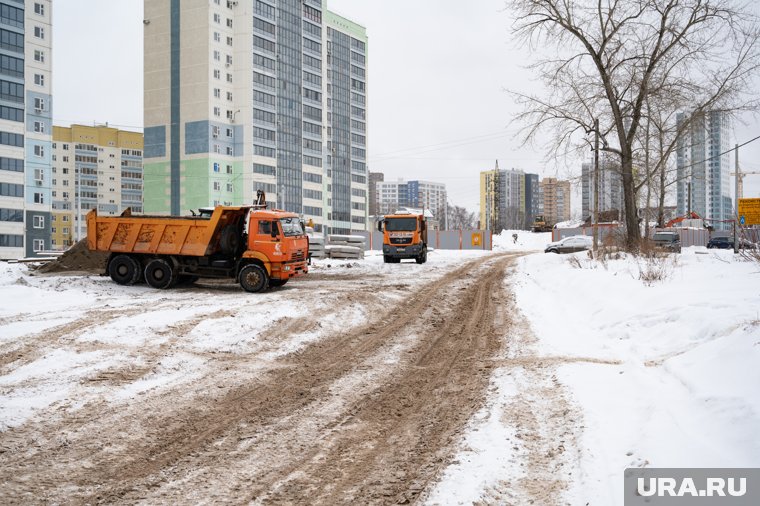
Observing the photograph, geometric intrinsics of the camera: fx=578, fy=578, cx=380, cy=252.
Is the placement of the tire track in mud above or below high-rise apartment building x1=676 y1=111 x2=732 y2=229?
below

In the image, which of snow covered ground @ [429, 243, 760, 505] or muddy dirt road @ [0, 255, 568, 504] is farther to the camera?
muddy dirt road @ [0, 255, 568, 504]

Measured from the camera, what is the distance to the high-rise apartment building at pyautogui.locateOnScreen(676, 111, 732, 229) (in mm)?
29797

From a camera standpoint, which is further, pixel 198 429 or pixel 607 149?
pixel 607 149

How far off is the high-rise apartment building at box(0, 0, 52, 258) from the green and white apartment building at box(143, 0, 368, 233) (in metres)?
19.9

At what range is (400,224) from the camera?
32375mm

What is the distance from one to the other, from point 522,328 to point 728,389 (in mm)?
6423

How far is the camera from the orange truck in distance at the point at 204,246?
18.6m

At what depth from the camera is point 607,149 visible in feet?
88.0

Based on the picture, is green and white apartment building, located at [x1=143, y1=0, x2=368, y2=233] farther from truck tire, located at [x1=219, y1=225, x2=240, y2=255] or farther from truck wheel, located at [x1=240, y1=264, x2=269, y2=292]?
truck wheel, located at [x1=240, y1=264, x2=269, y2=292]

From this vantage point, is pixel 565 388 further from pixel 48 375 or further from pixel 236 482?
pixel 48 375

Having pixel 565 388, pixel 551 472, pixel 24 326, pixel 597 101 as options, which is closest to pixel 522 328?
pixel 565 388

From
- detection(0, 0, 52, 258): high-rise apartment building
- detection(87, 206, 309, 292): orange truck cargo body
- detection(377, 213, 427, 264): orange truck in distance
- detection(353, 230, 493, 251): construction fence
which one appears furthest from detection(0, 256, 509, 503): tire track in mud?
detection(0, 0, 52, 258): high-rise apartment building

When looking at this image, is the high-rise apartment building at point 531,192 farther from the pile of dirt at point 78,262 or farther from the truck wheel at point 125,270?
the truck wheel at point 125,270

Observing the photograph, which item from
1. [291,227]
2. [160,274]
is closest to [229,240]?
[291,227]
